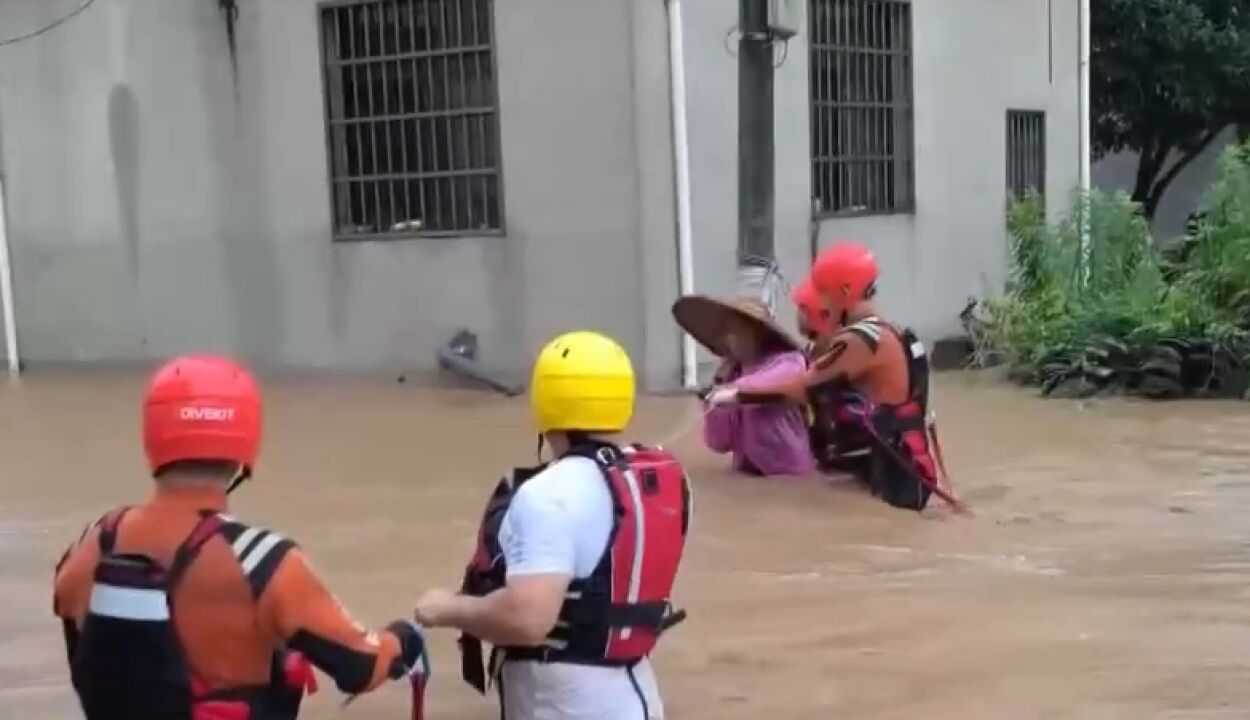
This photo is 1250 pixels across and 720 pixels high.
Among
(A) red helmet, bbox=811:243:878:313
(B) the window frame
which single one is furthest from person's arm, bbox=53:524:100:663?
(B) the window frame

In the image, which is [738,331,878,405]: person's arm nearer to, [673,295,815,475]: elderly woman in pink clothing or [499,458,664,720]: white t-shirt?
[673,295,815,475]: elderly woman in pink clothing

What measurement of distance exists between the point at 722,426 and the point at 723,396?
1.75 ft

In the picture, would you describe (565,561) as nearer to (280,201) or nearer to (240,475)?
(240,475)

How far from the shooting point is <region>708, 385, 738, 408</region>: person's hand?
302 inches

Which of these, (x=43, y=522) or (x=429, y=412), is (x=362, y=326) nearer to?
(x=429, y=412)

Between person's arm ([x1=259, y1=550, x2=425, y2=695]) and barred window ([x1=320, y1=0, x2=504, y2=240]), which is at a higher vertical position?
barred window ([x1=320, y1=0, x2=504, y2=240])

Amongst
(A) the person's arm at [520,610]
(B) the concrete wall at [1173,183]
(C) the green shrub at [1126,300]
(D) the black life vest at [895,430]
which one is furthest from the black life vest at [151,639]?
(B) the concrete wall at [1173,183]

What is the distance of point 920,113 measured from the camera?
14.3 metres

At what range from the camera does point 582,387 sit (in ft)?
12.1

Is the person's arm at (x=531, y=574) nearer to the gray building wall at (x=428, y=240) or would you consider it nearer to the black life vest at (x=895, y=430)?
the black life vest at (x=895, y=430)

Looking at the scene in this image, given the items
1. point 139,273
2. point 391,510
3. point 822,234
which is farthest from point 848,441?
point 139,273

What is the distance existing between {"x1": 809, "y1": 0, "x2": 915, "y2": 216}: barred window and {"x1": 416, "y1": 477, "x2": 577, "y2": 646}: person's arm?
9745mm

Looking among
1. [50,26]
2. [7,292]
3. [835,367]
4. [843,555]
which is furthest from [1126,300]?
[7,292]

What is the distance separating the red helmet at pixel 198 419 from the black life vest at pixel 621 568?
707 millimetres
